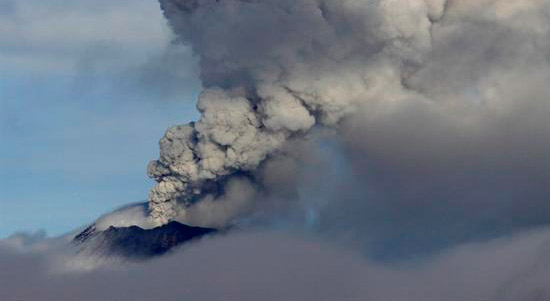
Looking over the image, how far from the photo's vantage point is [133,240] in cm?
12469

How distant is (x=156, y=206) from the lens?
94.4m

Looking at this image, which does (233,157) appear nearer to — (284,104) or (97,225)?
(284,104)

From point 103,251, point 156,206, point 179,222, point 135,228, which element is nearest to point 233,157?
point 156,206

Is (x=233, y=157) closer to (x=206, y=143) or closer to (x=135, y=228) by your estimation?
(x=206, y=143)

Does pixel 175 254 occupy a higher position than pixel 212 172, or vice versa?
pixel 175 254

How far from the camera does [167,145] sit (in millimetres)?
89750

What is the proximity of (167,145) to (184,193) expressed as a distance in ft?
13.2

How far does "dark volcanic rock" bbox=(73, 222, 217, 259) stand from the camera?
120706mm

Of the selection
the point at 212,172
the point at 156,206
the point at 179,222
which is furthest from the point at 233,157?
the point at 179,222

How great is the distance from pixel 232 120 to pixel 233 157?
3017mm

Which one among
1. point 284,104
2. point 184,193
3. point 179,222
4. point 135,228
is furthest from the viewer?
point 135,228

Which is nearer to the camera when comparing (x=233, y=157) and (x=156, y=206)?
(x=233, y=157)

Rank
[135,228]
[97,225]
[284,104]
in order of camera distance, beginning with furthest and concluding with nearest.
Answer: [97,225] → [135,228] → [284,104]

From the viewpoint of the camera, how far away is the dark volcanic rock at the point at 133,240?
120706mm
